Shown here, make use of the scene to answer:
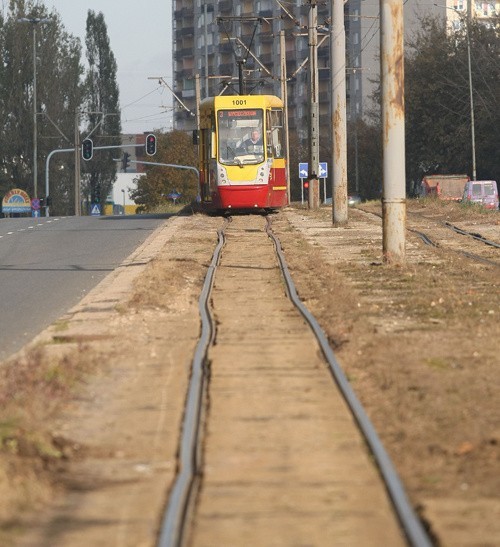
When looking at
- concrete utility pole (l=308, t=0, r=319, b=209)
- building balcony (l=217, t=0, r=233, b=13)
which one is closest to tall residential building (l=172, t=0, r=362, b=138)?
building balcony (l=217, t=0, r=233, b=13)

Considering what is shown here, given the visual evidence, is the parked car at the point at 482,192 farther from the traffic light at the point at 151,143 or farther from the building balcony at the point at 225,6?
the building balcony at the point at 225,6

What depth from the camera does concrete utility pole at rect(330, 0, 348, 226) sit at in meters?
31.1

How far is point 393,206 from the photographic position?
21.0 m

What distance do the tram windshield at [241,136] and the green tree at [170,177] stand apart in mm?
75617

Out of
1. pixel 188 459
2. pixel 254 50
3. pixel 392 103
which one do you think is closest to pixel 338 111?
pixel 392 103

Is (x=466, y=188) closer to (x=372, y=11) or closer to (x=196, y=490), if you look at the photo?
(x=196, y=490)

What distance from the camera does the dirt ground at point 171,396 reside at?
639cm

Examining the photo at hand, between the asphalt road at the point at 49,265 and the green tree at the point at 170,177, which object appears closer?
the asphalt road at the point at 49,265

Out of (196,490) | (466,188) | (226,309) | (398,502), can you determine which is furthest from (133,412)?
(466,188)

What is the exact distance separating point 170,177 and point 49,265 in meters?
93.3

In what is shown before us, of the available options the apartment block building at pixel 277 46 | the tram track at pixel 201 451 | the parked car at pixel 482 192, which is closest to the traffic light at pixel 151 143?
the parked car at pixel 482 192

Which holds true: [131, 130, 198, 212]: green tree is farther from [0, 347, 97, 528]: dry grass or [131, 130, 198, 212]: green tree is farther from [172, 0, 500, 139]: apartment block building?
[0, 347, 97, 528]: dry grass

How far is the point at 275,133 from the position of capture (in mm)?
39094

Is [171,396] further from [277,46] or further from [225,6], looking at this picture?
[225,6]
